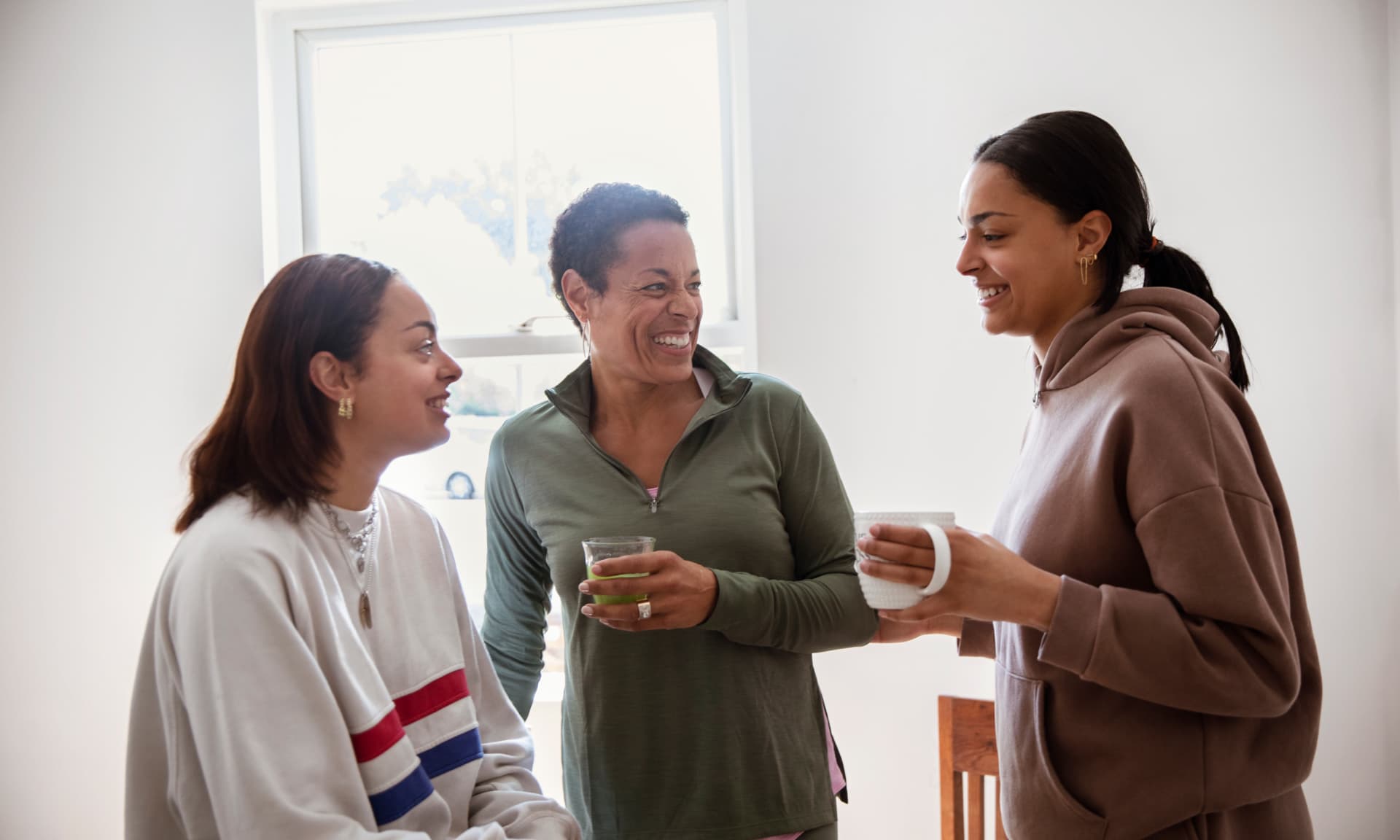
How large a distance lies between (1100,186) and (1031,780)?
0.81 m

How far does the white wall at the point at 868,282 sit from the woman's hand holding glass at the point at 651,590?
1251mm

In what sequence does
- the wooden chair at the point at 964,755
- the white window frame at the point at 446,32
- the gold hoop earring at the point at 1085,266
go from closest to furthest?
1. the gold hoop earring at the point at 1085,266
2. the wooden chair at the point at 964,755
3. the white window frame at the point at 446,32

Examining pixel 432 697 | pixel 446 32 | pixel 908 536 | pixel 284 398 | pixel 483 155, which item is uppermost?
pixel 446 32

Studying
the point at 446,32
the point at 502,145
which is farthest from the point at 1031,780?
the point at 446,32

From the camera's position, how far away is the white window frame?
8.36 feet

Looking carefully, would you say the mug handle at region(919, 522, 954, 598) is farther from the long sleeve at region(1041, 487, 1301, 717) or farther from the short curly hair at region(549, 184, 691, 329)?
the short curly hair at region(549, 184, 691, 329)

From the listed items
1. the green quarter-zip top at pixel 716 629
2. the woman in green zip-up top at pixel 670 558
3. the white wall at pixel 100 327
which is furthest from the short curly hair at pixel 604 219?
the white wall at pixel 100 327

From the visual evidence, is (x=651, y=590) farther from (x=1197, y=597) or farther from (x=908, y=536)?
(x=1197, y=597)

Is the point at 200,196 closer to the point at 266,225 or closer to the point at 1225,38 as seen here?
the point at 266,225

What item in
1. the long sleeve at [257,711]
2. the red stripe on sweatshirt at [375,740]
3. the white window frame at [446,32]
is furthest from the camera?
the white window frame at [446,32]

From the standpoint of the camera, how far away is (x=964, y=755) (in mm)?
1896

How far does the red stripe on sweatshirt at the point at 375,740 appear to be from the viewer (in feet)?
3.67

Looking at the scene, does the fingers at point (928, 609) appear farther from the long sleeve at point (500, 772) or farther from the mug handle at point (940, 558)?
the long sleeve at point (500, 772)

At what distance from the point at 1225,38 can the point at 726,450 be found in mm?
1779
